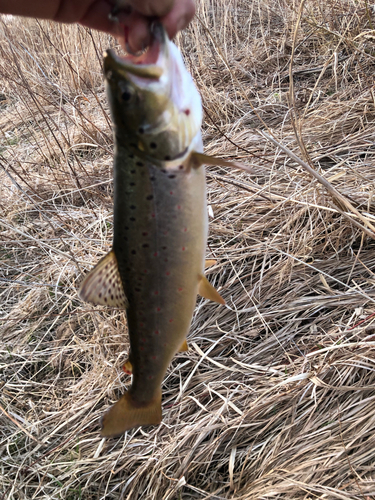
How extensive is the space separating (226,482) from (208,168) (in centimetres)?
244

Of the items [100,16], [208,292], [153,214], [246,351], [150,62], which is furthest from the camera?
[246,351]

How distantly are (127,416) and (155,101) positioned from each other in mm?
1068

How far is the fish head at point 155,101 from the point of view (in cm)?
103

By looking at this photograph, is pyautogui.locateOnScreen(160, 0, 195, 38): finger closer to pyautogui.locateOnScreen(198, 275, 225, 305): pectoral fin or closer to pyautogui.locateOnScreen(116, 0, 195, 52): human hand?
pyautogui.locateOnScreen(116, 0, 195, 52): human hand

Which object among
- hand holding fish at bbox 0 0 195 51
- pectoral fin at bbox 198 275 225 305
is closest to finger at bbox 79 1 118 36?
hand holding fish at bbox 0 0 195 51

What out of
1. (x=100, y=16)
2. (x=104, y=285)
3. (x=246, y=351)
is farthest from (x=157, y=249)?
(x=246, y=351)

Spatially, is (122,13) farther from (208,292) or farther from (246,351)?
(246,351)

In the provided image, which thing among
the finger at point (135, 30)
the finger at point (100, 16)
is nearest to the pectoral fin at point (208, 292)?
the finger at point (135, 30)

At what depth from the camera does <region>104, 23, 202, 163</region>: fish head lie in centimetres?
103

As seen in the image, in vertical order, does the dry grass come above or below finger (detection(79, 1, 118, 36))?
below

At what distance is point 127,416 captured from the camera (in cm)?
132

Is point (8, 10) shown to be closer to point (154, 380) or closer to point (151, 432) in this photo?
point (154, 380)

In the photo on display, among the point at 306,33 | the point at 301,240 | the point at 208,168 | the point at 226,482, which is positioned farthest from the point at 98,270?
the point at 306,33

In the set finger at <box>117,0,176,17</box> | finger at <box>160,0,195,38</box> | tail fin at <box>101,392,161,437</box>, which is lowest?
tail fin at <box>101,392,161,437</box>
